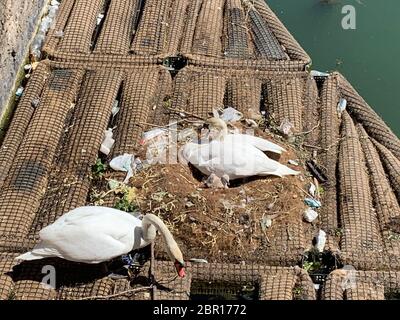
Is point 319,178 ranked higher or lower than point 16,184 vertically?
higher

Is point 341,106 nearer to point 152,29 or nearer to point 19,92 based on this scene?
point 152,29

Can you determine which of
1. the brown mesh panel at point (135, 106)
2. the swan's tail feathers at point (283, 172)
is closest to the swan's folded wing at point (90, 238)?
the brown mesh panel at point (135, 106)

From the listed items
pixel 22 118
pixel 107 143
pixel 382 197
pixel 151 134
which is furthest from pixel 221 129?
pixel 22 118

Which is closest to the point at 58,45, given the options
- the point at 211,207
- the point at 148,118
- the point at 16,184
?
the point at 148,118

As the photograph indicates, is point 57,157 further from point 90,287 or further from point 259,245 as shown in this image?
point 259,245

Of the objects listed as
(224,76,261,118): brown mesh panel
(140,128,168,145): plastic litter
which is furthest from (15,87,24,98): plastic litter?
(224,76,261,118): brown mesh panel

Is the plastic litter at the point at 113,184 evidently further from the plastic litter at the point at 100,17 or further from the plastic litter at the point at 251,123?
the plastic litter at the point at 100,17
